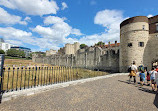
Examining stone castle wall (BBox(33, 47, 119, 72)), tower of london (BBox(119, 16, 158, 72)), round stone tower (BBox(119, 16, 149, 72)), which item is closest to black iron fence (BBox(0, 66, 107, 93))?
round stone tower (BBox(119, 16, 149, 72))

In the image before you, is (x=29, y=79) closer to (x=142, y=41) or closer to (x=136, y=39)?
(x=136, y=39)

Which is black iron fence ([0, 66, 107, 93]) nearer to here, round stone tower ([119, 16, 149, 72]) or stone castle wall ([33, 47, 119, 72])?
round stone tower ([119, 16, 149, 72])

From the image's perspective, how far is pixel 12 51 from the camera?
3479 inches

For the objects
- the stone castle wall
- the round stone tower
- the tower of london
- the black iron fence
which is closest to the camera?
the black iron fence

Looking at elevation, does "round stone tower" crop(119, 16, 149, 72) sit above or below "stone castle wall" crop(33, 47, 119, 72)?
above

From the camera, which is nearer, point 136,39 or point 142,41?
point 142,41

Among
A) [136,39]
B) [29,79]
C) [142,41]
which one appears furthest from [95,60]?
[29,79]

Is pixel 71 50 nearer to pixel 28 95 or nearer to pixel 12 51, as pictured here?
pixel 28 95

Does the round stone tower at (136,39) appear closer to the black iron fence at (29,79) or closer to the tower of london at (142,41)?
the tower of london at (142,41)

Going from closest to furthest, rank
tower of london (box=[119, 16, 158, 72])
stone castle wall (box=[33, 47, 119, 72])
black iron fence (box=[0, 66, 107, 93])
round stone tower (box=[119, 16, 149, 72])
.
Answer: black iron fence (box=[0, 66, 107, 93]) < tower of london (box=[119, 16, 158, 72]) < round stone tower (box=[119, 16, 149, 72]) < stone castle wall (box=[33, 47, 119, 72])

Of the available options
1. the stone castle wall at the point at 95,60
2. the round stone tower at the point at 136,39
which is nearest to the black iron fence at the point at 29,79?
the round stone tower at the point at 136,39

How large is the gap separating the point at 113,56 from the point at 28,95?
2015 centimetres

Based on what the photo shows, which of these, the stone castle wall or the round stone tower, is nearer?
the round stone tower

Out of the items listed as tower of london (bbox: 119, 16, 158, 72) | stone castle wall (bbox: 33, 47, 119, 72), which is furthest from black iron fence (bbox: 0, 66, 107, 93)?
stone castle wall (bbox: 33, 47, 119, 72)
